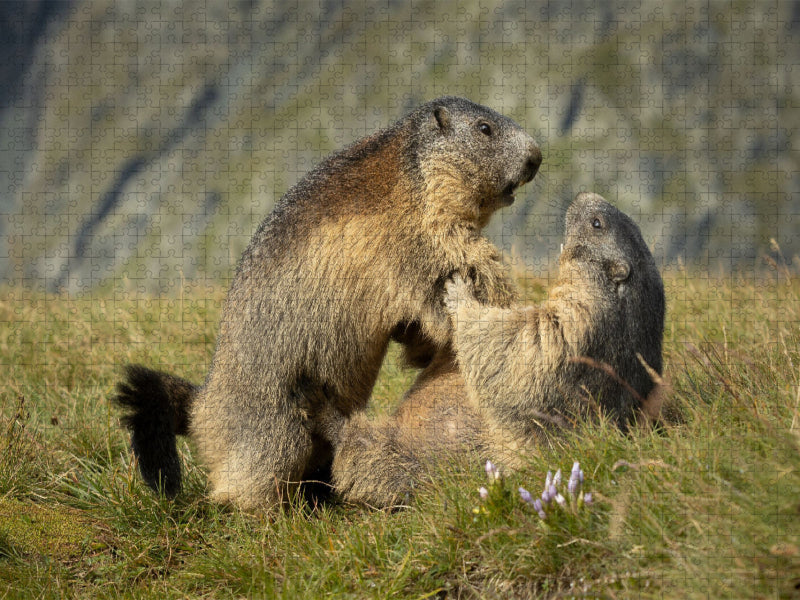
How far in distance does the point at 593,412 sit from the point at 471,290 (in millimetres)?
1408

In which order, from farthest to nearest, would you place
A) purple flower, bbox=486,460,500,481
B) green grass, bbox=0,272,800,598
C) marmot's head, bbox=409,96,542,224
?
marmot's head, bbox=409,96,542,224 < purple flower, bbox=486,460,500,481 < green grass, bbox=0,272,800,598

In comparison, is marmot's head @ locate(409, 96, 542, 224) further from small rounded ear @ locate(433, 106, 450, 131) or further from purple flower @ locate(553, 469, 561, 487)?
purple flower @ locate(553, 469, 561, 487)

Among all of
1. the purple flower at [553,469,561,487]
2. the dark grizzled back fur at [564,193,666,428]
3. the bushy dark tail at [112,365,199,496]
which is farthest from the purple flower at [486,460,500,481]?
the bushy dark tail at [112,365,199,496]

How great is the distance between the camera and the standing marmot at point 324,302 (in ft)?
20.0

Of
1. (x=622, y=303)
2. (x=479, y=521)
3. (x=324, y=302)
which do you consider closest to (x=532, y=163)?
(x=622, y=303)

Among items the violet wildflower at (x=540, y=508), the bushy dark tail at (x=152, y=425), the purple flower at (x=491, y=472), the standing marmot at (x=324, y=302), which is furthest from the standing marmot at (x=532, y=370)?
the bushy dark tail at (x=152, y=425)

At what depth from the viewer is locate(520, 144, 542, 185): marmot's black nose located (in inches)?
261

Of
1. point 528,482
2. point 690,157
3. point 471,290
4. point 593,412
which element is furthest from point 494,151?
point 690,157

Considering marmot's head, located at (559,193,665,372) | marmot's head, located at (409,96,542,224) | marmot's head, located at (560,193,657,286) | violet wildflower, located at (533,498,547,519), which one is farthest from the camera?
marmot's head, located at (409,96,542,224)

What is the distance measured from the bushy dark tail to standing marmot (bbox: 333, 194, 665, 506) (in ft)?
4.53

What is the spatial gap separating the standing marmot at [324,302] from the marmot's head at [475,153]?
0.01 m

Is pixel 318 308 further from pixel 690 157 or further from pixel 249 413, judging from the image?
pixel 690 157

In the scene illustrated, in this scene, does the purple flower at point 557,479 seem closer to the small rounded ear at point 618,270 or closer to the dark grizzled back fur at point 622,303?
the dark grizzled back fur at point 622,303

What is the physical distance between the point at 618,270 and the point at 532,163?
4.60 ft
